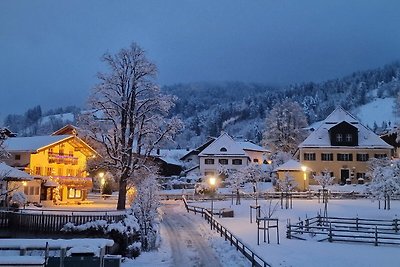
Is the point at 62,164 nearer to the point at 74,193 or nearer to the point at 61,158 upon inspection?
the point at 61,158

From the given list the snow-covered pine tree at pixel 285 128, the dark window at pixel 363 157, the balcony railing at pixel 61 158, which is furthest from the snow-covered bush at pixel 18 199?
the dark window at pixel 363 157

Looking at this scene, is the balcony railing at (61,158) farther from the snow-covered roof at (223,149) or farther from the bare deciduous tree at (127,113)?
the snow-covered roof at (223,149)

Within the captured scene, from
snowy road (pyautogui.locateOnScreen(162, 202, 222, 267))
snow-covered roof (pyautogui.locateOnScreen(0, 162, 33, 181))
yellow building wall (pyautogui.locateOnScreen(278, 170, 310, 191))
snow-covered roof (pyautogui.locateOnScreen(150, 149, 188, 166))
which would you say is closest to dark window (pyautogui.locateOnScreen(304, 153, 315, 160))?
yellow building wall (pyautogui.locateOnScreen(278, 170, 310, 191))

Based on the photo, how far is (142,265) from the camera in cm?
→ 2339

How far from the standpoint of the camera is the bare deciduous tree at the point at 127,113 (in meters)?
37.3

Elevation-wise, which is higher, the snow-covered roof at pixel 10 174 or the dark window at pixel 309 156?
the dark window at pixel 309 156

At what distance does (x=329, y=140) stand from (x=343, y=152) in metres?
3.19

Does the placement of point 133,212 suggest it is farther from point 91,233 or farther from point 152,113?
point 152,113

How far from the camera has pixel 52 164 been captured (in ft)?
181

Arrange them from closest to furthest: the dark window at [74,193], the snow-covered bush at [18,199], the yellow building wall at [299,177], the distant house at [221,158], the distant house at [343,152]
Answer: the snow-covered bush at [18,199] → the dark window at [74,193] → the yellow building wall at [299,177] → the distant house at [343,152] → the distant house at [221,158]

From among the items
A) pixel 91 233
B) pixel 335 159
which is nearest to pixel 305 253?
pixel 91 233

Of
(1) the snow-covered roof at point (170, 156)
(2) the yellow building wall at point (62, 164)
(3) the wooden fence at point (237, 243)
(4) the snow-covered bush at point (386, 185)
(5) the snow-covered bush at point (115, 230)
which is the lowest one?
(3) the wooden fence at point (237, 243)

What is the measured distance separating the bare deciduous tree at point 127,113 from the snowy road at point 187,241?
5367 millimetres

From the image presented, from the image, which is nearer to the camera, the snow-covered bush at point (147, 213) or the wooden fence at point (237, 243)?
the wooden fence at point (237, 243)
